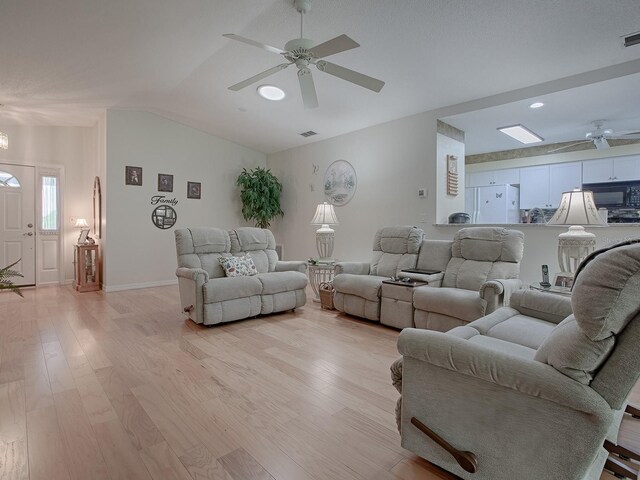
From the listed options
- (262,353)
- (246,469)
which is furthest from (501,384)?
(262,353)

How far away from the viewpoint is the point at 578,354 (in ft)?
3.66

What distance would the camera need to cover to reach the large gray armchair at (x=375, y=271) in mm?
3797

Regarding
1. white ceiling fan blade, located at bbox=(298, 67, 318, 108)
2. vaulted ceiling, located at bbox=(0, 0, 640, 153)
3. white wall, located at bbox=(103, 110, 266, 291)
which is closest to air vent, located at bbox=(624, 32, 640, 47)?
vaulted ceiling, located at bbox=(0, 0, 640, 153)

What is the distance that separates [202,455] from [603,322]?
1.76 m

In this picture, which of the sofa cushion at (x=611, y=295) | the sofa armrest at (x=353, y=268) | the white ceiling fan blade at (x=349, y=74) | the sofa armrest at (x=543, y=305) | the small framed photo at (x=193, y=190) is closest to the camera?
the sofa cushion at (x=611, y=295)

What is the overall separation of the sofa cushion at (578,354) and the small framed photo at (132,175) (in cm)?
→ 619

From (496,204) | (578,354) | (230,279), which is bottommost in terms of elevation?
(230,279)

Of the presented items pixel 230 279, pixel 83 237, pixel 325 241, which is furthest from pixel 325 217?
pixel 83 237

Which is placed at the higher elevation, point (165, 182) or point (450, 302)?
point (165, 182)

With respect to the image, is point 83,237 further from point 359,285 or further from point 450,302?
point 450,302

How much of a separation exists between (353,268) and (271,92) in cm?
274

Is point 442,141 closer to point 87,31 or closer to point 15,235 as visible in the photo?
point 87,31

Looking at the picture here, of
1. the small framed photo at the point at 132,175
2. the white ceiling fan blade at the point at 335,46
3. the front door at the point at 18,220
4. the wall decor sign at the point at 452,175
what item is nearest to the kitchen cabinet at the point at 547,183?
the wall decor sign at the point at 452,175

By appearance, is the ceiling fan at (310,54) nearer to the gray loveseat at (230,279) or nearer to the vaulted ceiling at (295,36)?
the vaulted ceiling at (295,36)
